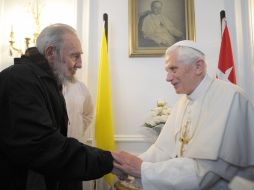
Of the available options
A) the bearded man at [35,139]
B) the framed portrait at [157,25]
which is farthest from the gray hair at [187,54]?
the framed portrait at [157,25]

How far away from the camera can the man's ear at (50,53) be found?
214cm

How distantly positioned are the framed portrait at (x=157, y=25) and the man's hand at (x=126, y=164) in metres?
2.63

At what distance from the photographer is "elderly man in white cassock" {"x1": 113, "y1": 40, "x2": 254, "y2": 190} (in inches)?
75.5

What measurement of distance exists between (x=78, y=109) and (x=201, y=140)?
2.11m

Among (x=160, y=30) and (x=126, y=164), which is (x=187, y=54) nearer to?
(x=126, y=164)

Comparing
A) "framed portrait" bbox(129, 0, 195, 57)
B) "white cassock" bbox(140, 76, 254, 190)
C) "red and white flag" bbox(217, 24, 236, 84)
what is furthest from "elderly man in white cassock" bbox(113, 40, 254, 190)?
"framed portrait" bbox(129, 0, 195, 57)

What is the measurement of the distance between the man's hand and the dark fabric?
27cm

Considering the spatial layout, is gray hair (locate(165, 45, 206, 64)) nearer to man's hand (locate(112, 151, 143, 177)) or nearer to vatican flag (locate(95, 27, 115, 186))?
man's hand (locate(112, 151, 143, 177))

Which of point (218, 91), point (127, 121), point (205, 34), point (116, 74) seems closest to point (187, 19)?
point (205, 34)

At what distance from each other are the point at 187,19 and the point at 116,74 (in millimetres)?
1481

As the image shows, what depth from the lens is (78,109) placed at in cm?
378

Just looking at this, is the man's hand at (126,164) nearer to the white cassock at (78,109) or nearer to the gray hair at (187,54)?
the gray hair at (187,54)

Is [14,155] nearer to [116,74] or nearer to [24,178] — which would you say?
[24,178]

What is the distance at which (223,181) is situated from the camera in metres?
1.96
